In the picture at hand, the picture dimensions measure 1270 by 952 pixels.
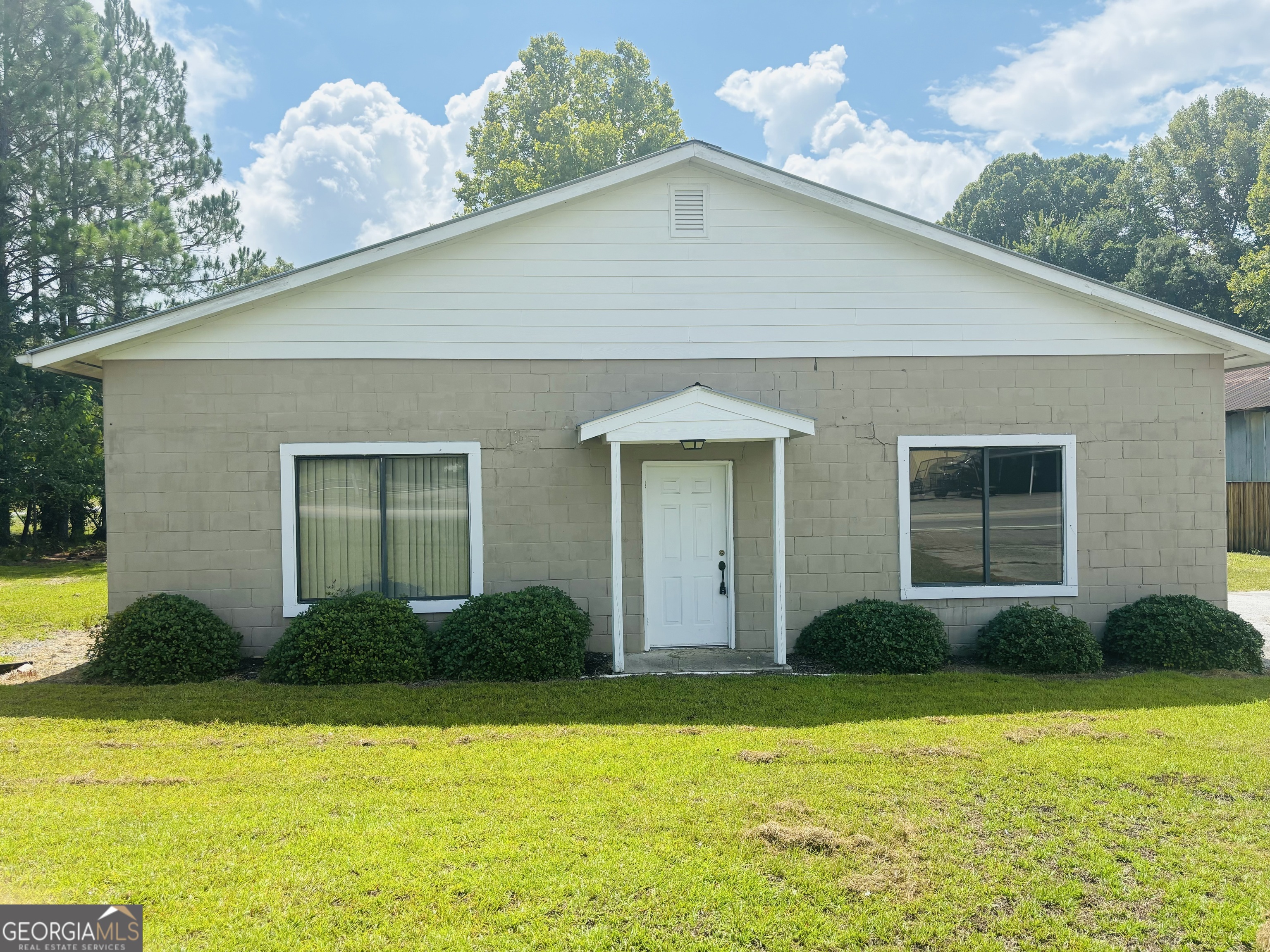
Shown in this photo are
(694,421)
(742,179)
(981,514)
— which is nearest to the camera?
(694,421)

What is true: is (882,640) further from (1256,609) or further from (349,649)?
(1256,609)

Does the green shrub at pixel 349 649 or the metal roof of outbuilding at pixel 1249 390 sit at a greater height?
the metal roof of outbuilding at pixel 1249 390

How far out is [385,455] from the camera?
9.29 m

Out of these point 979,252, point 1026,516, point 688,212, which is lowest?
point 1026,516

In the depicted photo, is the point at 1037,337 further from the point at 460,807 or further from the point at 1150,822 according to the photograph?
the point at 460,807

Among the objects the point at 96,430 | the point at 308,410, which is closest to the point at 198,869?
the point at 308,410

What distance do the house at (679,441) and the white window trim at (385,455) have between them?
0.03m

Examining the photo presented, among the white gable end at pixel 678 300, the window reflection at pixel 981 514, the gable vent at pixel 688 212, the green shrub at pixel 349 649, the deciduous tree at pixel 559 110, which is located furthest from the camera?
the deciduous tree at pixel 559 110

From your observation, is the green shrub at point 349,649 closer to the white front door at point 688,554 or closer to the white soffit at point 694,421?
the white front door at point 688,554

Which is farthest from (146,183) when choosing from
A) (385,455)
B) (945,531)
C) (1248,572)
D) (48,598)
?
(1248,572)

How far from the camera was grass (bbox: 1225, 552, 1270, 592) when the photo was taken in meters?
15.0

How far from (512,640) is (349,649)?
64.2 inches

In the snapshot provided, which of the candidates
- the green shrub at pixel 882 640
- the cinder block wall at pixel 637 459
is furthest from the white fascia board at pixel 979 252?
the green shrub at pixel 882 640

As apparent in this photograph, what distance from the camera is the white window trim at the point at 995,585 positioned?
378 inches
